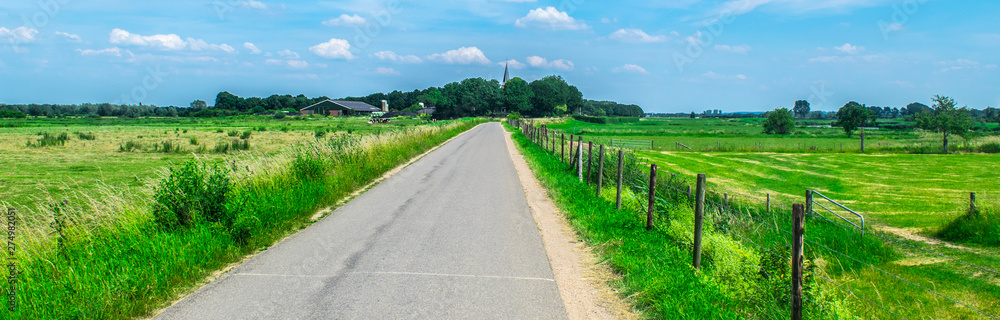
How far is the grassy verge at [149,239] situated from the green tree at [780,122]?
306 ft

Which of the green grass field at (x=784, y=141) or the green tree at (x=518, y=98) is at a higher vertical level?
the green tree at (x=518, y=98)

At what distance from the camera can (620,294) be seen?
558 centimetres

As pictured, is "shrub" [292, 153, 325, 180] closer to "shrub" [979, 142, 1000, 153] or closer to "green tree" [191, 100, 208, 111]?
"shrub" [979, 142, 1000, 153]

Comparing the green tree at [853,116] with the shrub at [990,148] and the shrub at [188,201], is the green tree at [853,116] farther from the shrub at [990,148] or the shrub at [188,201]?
the shrub at [188,201]

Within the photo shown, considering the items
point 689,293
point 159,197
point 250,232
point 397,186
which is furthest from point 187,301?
point 397,186

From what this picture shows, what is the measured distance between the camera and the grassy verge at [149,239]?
16.0 ft

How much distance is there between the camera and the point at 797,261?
4.09 metres

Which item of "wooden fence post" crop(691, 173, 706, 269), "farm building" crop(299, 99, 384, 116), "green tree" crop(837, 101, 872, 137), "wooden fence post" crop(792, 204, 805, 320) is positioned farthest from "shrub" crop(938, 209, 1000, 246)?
"farm building" crop(299, 99, 384, 116)

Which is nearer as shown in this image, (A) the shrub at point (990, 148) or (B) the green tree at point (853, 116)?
(A) the shrub at point (990, 148)

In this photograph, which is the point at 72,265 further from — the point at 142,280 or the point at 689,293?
the point at 689,293

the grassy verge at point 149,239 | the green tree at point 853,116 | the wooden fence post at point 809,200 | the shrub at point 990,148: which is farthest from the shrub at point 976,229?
the green tree at point 853,116

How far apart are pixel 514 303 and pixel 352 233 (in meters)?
4.07

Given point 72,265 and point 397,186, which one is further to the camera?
point 397,186

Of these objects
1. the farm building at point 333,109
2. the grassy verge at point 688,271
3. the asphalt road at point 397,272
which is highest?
the farm building at point 333,109
